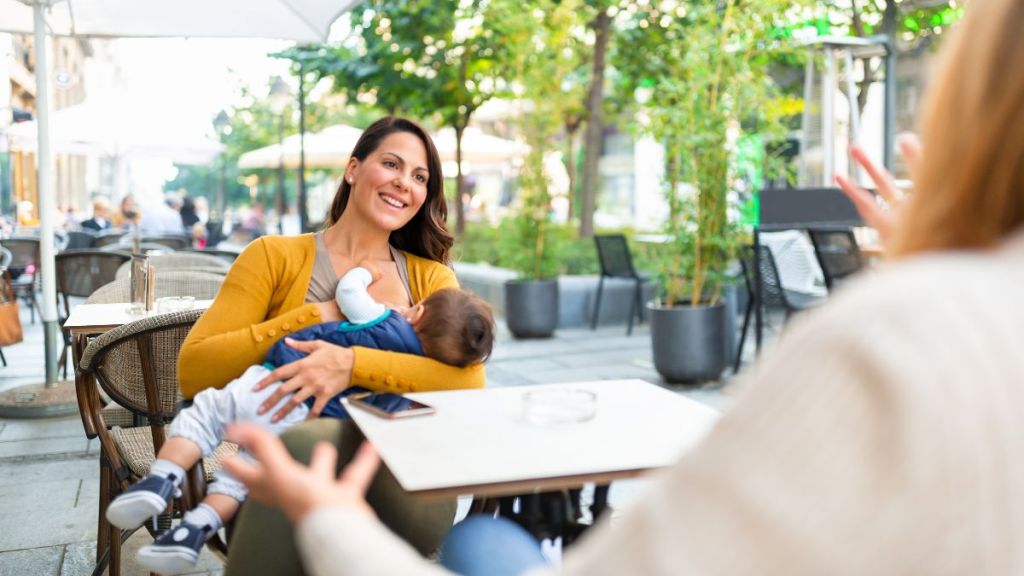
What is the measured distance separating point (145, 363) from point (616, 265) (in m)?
7.19

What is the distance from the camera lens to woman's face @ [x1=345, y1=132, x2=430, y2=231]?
2826 mm

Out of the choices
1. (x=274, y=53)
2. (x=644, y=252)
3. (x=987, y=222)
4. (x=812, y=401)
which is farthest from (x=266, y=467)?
(x=274, y=53)

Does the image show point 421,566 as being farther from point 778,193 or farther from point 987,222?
point 778,193

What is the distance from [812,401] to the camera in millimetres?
734

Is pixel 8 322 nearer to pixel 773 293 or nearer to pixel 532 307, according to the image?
pixel 532 307

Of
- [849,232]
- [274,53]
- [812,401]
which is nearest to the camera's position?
[812,401]

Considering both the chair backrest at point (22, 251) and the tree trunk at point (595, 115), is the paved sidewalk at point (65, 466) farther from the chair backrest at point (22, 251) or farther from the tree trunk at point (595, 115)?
the tree trunk at point (595, 115)

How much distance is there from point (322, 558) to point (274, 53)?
1277cm

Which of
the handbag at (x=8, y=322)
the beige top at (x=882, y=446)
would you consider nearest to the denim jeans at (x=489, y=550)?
the beige top at (x=882, y=446)

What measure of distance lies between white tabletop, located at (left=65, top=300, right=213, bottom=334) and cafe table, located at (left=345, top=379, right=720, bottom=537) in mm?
1961

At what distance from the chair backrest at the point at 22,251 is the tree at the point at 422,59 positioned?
14.8 feet

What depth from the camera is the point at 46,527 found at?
12.5 feet

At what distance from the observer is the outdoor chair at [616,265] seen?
9609 mm

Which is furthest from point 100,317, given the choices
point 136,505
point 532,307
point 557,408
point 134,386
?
point 532,307
